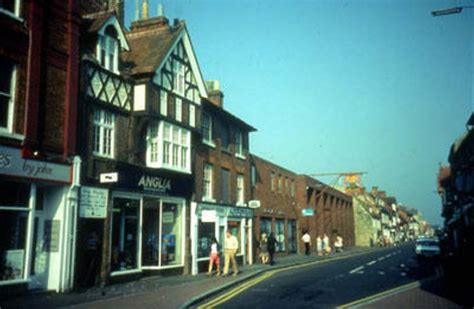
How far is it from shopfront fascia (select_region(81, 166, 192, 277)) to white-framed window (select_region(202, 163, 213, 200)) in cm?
226

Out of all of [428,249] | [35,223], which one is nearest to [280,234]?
[428,249]

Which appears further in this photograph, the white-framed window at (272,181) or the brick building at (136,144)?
the white-framed window at (272,181)

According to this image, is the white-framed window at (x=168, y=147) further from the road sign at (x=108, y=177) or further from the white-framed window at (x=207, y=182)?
the road sign at (x=108, y=177)

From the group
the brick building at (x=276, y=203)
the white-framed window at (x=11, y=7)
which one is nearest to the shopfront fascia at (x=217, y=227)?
the brick building at (x=276, y=203)

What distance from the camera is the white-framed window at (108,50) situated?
671 inches

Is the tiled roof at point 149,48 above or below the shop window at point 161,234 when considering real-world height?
above

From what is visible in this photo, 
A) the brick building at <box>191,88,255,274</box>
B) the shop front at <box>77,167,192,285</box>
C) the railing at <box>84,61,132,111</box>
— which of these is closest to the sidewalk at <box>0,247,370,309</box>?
the shop front at <box>77,167,192,285</box>

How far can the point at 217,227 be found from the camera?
80.4 feet

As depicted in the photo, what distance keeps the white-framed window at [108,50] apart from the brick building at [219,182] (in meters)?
6.65

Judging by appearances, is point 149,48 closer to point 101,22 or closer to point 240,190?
point 101,22

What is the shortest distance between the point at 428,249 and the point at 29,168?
2941 cm

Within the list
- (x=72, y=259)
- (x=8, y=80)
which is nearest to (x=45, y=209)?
(x=72, y=259)

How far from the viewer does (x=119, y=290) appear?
14.8 metres

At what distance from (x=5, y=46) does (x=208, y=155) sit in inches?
511
